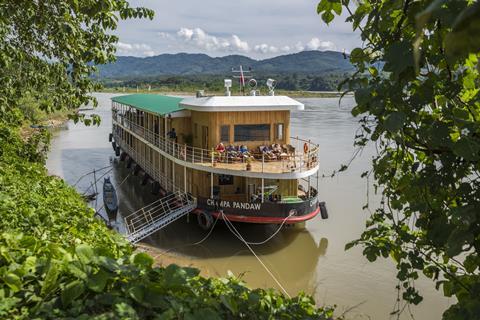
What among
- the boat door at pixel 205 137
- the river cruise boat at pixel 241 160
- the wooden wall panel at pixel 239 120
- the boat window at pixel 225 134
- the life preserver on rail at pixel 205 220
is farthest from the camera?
the boat door at pixel 205 137

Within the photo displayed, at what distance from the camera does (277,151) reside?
14219 mm

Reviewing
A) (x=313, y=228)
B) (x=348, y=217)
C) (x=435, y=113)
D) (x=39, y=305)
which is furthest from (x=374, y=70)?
(x=348, y=217)

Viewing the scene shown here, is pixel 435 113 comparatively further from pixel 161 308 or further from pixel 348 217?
pixel 348 217

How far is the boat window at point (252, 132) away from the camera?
14.4 meters

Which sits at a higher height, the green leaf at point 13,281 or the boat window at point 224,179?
the green leaf at point 13,281

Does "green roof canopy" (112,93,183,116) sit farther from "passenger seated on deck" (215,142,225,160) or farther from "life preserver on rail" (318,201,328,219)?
"life preserver on rail" (318,201,328,219)

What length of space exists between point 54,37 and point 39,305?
395 centimetres

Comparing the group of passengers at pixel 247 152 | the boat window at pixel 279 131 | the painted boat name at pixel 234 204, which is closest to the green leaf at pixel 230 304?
the painted boat name at pixel 234 204

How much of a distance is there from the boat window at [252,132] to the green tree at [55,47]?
25.4 ft

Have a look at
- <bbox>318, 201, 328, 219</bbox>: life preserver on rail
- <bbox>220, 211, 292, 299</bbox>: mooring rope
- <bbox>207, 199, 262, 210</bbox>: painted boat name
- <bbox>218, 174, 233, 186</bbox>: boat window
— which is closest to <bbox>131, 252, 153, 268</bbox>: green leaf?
<bbox>220, 211, 292, 299</bbox>: mooring rope

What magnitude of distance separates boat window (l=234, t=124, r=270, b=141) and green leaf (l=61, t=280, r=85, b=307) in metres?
11.9

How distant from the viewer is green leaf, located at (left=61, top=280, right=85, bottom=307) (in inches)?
104

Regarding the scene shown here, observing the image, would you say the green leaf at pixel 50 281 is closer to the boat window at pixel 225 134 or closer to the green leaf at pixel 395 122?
the green leaf at pixel 395 122

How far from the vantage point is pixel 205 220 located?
13.8 m
